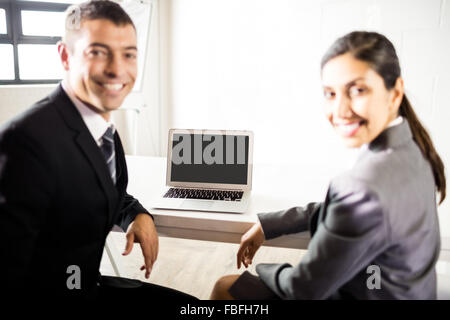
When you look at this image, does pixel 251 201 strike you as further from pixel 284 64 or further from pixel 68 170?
pixel 284 64

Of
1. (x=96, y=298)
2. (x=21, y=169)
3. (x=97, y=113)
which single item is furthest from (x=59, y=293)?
(x=97, y=113)

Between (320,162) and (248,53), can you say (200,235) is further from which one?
(248,53)

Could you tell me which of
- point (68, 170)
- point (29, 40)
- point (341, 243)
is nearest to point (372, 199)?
point (341, 243)

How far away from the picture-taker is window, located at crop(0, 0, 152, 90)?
3223 millimetres

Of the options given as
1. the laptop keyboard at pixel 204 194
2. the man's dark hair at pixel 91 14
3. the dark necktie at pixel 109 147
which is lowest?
the laptop keyboard at pixel 204 194

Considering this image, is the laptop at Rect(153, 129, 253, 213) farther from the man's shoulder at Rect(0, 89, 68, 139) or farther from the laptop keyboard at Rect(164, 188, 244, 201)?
the man's shoulder at Rect(0, 89, 68, 139)

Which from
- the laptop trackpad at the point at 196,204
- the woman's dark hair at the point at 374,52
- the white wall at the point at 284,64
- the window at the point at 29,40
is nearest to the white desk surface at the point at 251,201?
the laptop trackpad at the point at 196,204

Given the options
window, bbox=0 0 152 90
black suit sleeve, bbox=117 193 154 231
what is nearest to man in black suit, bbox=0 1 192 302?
black suit sleeve, bbox=117 193 154 231

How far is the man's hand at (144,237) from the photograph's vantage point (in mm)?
1238

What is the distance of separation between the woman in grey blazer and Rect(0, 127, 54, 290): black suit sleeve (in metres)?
0.55

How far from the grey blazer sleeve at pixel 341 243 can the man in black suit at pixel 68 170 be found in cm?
50

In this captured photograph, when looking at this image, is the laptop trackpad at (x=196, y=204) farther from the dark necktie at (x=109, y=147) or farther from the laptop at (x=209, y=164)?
the dark necktie at (x=109, y=147)

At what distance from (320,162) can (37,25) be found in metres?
2.79

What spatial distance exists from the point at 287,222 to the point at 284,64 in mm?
2662
